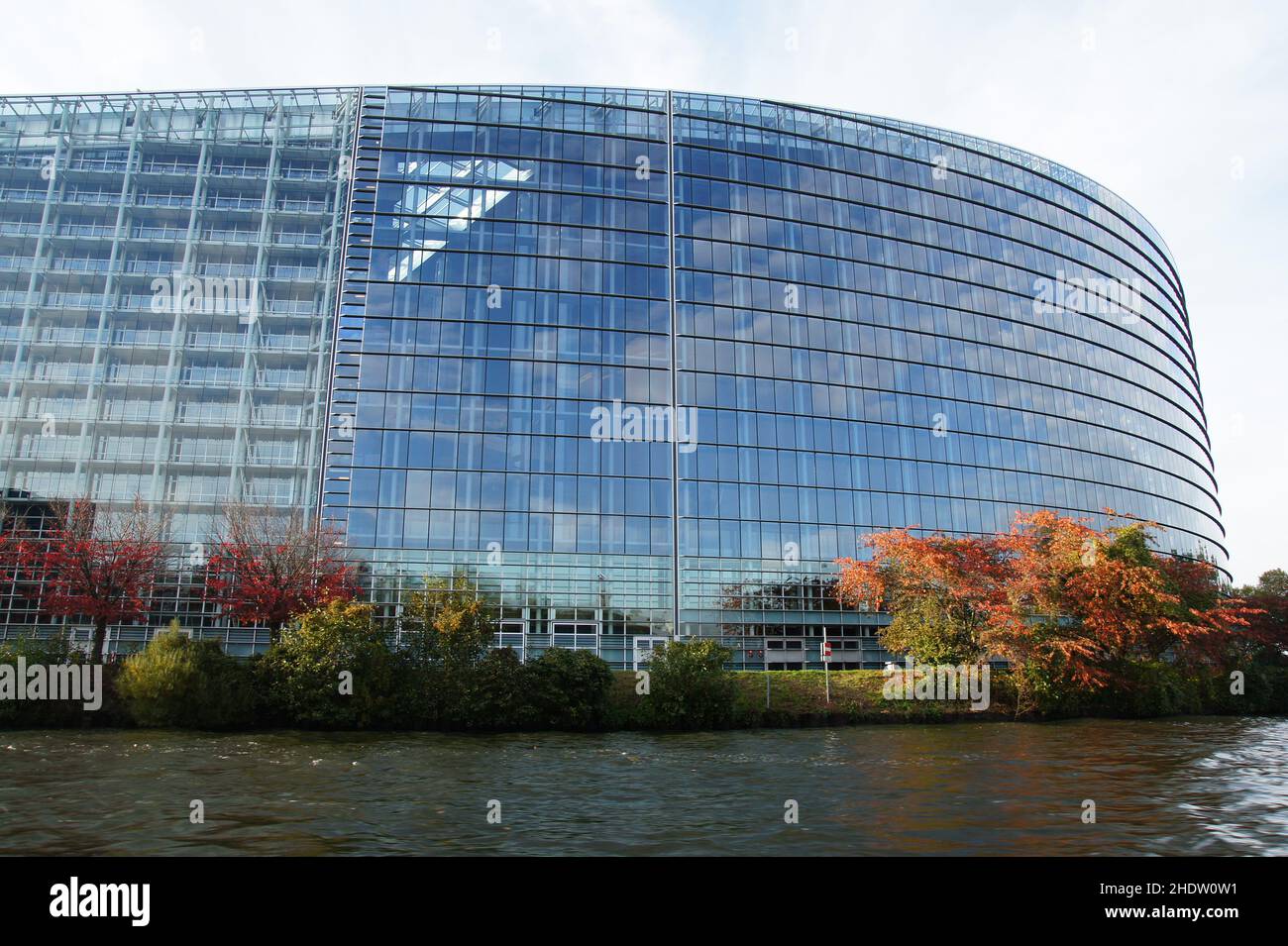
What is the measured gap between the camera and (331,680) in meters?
34.2

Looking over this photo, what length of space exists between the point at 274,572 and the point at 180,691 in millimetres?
10692

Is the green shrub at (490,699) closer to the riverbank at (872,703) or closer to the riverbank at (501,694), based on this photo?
the riverbank at (501,694)

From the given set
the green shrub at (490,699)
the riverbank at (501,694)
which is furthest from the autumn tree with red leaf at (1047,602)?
the green shrub at (490,699)

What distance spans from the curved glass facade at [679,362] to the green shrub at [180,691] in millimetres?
19472

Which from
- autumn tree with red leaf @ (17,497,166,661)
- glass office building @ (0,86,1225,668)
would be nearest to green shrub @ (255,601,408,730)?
autumn tree with red leaf @ (17,497,166,661)

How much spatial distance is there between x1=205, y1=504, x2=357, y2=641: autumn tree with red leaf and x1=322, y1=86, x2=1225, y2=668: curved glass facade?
608cm

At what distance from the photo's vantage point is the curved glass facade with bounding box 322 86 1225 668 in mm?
55531

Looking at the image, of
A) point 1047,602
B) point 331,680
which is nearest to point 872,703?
point 1047,602

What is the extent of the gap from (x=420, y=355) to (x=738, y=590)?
2649cm

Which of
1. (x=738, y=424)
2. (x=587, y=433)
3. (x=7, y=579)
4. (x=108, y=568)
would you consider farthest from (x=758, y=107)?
(x=7, y=579)

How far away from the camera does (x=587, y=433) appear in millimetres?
57688

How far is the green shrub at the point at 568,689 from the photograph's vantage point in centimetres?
3619

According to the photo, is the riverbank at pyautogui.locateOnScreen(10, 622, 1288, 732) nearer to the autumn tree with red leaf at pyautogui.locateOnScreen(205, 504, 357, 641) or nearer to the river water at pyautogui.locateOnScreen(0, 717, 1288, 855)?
the river water at pyautogui.locateOnScreen(0, 717, 1288, 855)
